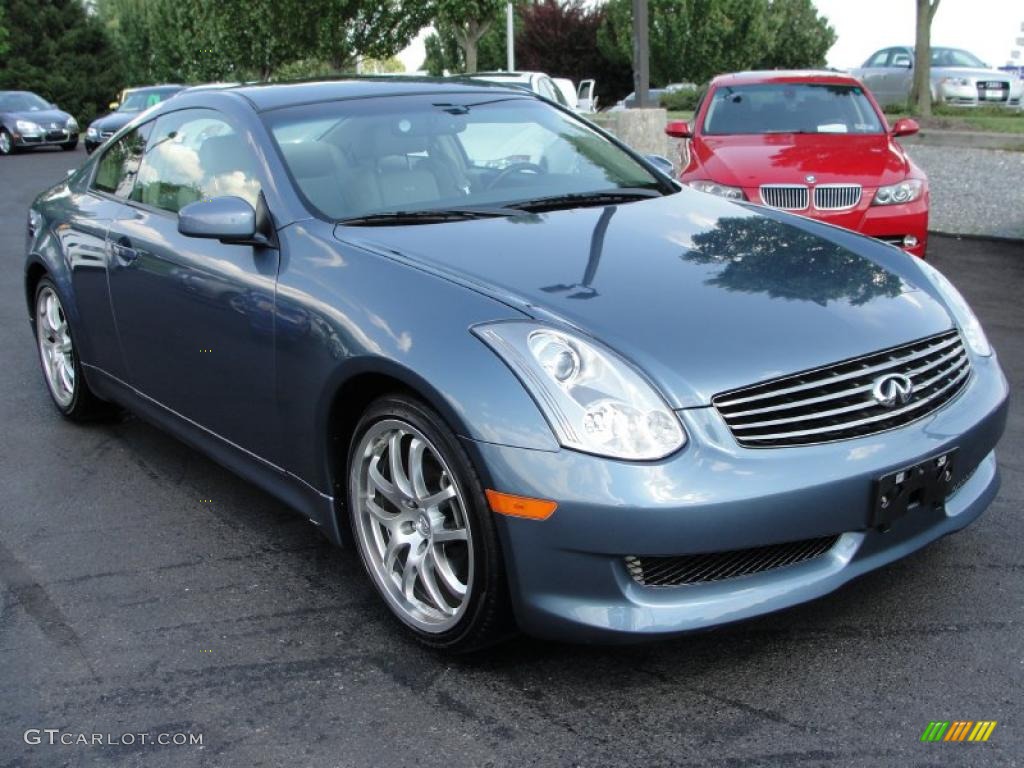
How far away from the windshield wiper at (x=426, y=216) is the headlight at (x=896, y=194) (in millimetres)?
4946

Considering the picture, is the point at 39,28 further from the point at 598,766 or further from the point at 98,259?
the point at 598,766

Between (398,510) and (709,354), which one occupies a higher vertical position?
(709,354)

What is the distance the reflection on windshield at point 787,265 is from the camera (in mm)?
3324

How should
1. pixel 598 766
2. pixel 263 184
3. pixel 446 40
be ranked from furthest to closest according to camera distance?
pixel 446 40, pixel 263 184, pixel 598 766

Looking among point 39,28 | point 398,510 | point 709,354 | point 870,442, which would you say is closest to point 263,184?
point 398,510

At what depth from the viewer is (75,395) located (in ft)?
17.8

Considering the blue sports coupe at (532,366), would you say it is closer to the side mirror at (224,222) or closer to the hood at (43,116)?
the side mirror at (224,222)

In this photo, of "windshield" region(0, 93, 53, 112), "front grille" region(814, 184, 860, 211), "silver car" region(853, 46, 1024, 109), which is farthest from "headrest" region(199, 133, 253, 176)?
"windshield" region(0, 93, 53, 112)

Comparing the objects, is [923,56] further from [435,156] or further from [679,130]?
[435,156]

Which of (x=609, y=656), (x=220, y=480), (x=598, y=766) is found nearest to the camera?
(x=598, y=766)

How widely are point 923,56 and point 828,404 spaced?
15.3 metres

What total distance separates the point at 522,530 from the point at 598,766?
564 mm

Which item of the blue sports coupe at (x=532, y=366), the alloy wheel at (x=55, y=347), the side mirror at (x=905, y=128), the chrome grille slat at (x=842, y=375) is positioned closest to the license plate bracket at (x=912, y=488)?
the blue sports coupe at (x=532, y=366)

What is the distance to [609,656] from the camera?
3.20 m
